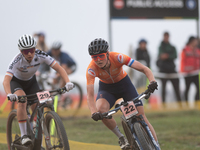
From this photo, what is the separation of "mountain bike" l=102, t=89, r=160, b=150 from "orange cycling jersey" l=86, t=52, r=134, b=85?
2.22 feet

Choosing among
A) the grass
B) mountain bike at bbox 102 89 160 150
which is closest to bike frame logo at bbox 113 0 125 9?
the grass

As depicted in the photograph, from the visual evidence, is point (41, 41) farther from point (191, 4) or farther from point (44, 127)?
point (191, 4)

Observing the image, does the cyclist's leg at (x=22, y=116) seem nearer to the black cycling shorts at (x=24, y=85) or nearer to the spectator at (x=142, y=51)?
the black cycling shorts at (x=24, y=85)

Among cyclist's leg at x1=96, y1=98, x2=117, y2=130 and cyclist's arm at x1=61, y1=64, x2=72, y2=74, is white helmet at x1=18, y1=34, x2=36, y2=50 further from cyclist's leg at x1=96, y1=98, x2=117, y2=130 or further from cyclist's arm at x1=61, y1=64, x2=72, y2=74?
cyclist's arm at x1=61, y1=64, x2=72, y2=74

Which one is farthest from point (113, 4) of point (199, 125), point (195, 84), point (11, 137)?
point (11, 137)

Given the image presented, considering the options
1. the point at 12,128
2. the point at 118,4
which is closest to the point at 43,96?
the point at 12,128

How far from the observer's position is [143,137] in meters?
4.73

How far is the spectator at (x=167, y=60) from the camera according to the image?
12.1 metres

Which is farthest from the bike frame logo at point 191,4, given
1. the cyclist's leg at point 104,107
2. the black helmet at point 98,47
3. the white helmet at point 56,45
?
the black helmet at point 98,47

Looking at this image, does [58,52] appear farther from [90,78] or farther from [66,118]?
[90,78]

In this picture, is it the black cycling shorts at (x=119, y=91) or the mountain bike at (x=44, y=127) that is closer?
the mountain bike at (x=44, y=127)

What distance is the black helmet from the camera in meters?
5.19

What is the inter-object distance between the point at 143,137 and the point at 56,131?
4.23ft

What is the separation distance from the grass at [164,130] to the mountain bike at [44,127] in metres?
0.92
